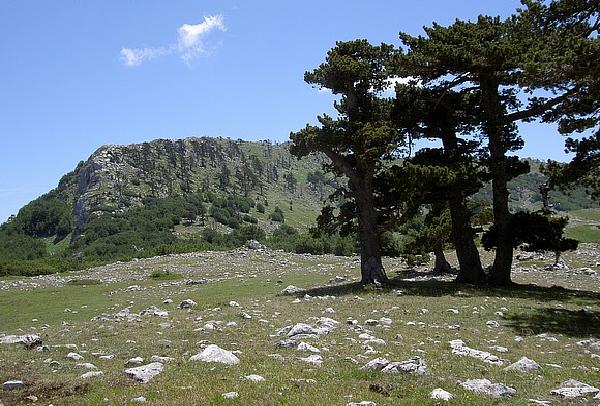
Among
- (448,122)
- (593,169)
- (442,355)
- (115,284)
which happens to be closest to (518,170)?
(448,122)

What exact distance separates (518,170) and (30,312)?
3191cm

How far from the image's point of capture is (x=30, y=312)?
3081 cm

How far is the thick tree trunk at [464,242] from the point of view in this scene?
111 ft

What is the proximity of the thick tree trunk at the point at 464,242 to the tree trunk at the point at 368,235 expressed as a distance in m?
5.46

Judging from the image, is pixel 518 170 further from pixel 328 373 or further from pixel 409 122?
pixel 328 373

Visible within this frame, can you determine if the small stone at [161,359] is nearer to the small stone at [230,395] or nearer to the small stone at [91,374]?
the small stone at [91,374]

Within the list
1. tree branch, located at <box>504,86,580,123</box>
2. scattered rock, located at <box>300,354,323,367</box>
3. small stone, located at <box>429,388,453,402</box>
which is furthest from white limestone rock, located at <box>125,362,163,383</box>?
tree branch, located at <box>504,86,580,123</box>

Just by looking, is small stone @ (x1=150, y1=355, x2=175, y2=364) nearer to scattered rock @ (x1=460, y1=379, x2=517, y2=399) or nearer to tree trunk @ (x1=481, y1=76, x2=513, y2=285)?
scattered rock @ (x1=460, y1=379, x2=517, y2=399)

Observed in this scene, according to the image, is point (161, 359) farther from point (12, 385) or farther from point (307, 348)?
point (307, 348)

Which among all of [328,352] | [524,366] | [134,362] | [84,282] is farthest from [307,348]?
[84,282]

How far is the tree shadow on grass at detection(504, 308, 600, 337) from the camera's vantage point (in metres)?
17.1

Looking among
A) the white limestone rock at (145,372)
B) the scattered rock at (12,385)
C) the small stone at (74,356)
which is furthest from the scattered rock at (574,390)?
the small stone at (74,356)

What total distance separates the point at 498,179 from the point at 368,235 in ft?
29.8

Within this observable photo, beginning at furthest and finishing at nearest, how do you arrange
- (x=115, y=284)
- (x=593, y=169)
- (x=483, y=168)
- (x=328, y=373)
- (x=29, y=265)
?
(x=29, y=265)
(x=115, y=284)
(x=483, y=168)
(x=593, y=169)
(x=328, y=373)
